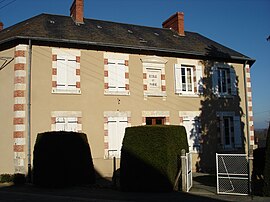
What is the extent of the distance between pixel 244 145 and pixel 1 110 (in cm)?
1197

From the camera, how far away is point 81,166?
1168cm

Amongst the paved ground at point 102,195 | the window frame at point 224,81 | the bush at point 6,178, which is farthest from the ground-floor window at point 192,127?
the bush at point 6,178

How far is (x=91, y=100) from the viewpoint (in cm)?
1421

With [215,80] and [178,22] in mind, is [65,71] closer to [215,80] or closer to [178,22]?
[215,80]

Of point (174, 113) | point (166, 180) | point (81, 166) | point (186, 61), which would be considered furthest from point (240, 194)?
point (186, 61)

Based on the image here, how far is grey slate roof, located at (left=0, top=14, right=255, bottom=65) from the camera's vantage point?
13.9 meters

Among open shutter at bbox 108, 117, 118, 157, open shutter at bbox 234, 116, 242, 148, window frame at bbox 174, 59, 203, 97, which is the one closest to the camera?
open shutter at bbox 108, 117, 118, 157

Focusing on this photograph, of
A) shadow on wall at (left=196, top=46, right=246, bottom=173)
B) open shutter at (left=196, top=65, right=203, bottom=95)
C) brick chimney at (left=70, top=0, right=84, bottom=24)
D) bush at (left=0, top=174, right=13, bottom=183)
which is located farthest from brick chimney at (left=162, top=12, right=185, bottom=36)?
bush at (left=0, top=174, right=13, bottom=183)

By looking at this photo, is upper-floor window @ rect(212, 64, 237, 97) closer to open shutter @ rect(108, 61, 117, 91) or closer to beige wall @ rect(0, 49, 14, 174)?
open shutter @ rect(108, 61, 117, 91)

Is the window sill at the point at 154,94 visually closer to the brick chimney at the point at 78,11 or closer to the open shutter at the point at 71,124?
the open shutter at the point at 71,124

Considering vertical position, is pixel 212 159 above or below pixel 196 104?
below

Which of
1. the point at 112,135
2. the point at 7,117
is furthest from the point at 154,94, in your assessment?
the point at 7,117

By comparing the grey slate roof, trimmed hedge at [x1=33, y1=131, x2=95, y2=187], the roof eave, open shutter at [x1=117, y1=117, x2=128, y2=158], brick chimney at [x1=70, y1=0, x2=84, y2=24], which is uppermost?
brick chimney at [x1=70, y1=0, x2=84, y2=24]

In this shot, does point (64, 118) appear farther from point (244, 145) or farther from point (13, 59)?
point (244, 145)
